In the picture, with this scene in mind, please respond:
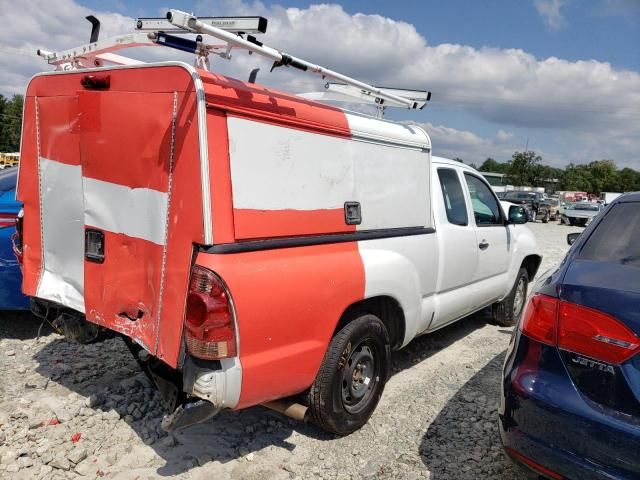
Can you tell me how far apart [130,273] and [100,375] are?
1.72 m

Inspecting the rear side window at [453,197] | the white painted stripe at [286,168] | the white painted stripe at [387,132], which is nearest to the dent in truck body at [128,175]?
the white painted stripe at [286,168]

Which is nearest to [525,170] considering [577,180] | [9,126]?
[577,180]

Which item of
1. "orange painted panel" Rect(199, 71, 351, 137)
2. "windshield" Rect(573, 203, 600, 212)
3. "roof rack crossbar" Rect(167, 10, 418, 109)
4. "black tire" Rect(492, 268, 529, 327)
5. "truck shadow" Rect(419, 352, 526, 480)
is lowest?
"truck shadow" Rect(419, 352, 526, 480)

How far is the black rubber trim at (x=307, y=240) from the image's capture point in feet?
8.49

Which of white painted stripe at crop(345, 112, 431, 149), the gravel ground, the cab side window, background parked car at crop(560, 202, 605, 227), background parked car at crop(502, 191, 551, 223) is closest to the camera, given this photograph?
the gravel ground

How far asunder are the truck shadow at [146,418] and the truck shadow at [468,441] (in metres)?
0.69

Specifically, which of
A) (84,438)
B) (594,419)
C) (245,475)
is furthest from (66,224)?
(594,419)

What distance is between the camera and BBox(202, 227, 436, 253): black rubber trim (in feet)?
8.49

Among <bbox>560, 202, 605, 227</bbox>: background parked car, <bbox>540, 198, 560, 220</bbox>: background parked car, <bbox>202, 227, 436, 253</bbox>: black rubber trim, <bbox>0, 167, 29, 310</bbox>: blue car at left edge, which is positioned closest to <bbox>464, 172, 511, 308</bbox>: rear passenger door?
<bbox>202, 227, 436, 253</bbox>: black rubber trim

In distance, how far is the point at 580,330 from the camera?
2.24 m

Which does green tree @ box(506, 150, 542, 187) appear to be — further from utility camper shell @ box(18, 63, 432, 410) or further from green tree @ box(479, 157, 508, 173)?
utility camper shell @ box(18, 63, 432, 410)

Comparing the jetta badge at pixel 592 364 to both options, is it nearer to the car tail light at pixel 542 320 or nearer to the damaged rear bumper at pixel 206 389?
the car tail light at pixel 542 320

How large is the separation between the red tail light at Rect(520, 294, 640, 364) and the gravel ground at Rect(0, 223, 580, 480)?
50.8 inches

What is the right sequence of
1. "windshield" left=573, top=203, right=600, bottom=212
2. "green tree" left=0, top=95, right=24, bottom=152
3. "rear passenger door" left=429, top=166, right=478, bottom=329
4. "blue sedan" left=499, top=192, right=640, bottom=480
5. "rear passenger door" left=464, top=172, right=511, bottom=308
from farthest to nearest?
"green tree" left=0, top=95, right=24, bottom=152, "windshield" left=573, top=203, right=600, bottom=212, "rear passenger door" left=464, top=172, right=511, bottom=308, "rear passenger door" left=429, top=166, right=478, bottom=329, "blue sedan" left=499, top=192, right=640, bottom=480
